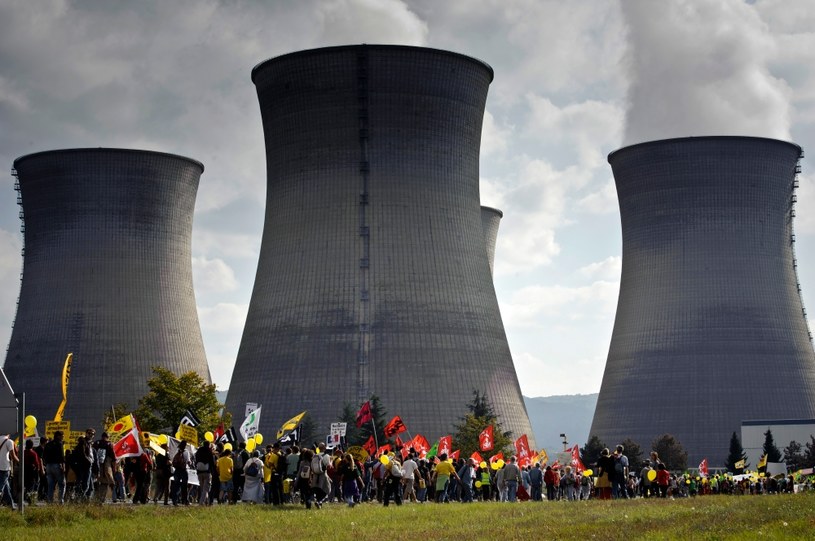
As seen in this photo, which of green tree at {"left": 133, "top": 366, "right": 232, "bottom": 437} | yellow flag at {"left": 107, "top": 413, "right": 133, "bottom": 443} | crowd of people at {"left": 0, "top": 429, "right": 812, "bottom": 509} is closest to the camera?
crowd of people at {"left": 0, "top": 429, "right": 812, "bottom": 509}

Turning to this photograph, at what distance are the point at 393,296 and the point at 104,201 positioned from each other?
48.2 ft

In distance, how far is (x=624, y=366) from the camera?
178 ft

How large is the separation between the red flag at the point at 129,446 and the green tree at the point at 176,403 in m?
24.6

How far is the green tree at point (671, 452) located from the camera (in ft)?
173

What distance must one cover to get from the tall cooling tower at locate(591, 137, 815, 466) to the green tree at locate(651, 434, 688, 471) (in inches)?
18.7

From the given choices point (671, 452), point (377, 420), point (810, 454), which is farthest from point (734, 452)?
point (377, 420)

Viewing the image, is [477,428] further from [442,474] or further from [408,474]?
[408,474]

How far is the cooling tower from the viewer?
67250mm

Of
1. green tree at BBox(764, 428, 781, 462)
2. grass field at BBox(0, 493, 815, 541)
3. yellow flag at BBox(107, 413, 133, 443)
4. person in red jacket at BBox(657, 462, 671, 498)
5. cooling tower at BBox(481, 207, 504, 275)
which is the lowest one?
grass field at BBox(0, 493, 815, 541)

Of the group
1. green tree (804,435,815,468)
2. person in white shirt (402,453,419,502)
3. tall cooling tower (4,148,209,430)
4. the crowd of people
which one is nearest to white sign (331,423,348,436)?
the crowd of people

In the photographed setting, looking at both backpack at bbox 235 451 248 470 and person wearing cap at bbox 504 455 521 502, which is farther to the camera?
person wearing cap at bbox 504 455 521 502

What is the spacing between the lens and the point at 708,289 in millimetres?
51688

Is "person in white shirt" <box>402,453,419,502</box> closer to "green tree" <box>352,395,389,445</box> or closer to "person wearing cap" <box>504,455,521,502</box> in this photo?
"person wearing cap" <box>504,455,521,502</box>

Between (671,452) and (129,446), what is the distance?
121 ft
